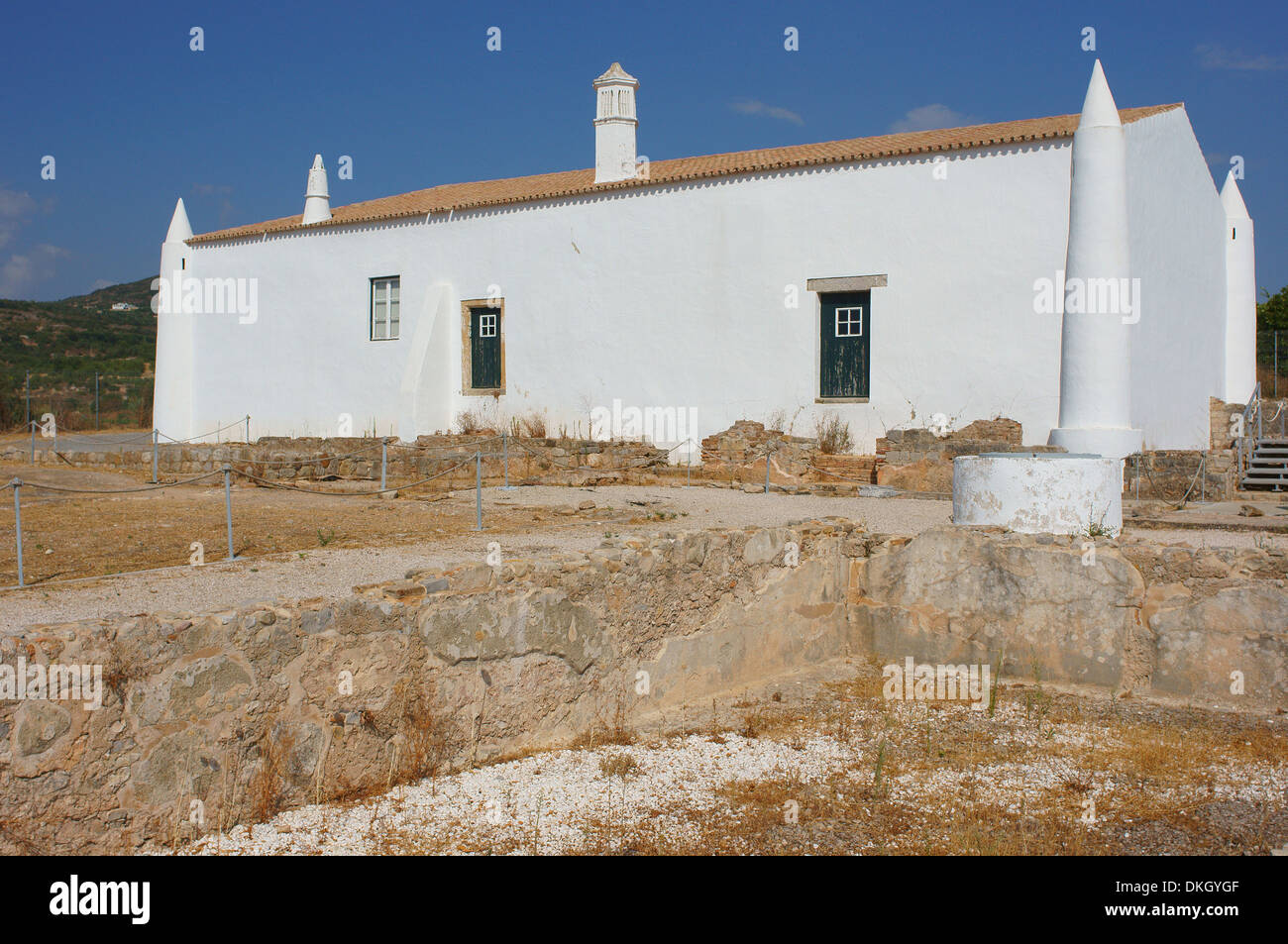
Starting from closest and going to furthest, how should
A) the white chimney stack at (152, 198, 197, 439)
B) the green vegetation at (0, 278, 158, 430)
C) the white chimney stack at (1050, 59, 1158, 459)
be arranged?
the white chimney stack at (1050, 59, 1158, 459)
the white chimney stack at (152, 198, 197, 439)
the green vegetation at (0, 278, 158, 430)

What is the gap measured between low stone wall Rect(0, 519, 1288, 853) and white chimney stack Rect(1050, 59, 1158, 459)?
25.2 ft

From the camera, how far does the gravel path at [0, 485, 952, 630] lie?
670 cm

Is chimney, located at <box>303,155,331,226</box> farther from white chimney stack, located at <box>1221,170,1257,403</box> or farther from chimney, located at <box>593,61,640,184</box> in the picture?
white chimney stack, located at <box>1221,170,1257,403</box>

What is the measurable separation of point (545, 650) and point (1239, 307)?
839 inches

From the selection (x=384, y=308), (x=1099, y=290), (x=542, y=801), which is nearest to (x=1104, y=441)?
(x=1099, y=290)

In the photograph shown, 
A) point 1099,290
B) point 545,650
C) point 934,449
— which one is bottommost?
point 545,650

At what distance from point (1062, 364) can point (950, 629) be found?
28.1 ft

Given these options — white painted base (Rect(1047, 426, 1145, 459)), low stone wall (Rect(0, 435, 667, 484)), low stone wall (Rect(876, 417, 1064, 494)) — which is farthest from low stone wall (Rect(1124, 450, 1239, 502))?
low stone wall (Rect(0, 435, 667, 484))

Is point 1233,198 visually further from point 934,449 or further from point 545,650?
point 545,650

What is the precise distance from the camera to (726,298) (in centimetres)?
2016

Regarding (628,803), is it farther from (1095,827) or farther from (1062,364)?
(1062,364)

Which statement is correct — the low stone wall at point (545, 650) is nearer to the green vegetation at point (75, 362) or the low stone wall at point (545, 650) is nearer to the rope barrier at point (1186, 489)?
the rope barrier at point (1186, 489)

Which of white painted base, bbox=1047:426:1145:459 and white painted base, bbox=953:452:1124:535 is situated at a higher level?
white painted base, bbox=1047:426:1145:459

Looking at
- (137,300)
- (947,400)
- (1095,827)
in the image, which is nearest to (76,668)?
(1095,827)
